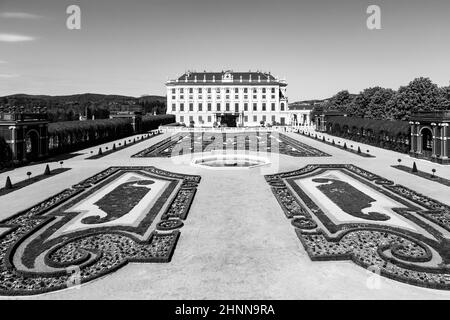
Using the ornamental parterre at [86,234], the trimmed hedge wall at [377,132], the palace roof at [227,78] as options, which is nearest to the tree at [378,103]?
the trimmed hedge wall at [377,132]

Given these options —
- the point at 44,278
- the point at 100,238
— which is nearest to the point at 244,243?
the point at 100,238

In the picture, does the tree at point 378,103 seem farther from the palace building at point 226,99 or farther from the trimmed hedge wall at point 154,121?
the trimmed hedge wall at point 154,121

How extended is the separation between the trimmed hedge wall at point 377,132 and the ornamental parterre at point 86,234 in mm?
31792

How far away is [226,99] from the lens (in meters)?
122

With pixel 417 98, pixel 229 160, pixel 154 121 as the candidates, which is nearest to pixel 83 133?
pixel 229 160

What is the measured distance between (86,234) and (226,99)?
10944 centimetres

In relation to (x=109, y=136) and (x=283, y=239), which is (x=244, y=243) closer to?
(x=283, y=239)

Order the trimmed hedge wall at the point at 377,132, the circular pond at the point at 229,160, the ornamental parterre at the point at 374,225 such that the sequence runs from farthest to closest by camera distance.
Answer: the trimmed hedge wall at the point at 377,132
the circular pond at the point at 229,160
the ornamental parterre at the point at 374,225

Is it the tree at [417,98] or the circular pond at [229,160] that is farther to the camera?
the tree at [417,98]

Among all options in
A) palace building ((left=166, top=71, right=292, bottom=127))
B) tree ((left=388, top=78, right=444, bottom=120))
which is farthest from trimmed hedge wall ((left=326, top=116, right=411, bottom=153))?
palace building ((left=166, top=71, right=292, bottom=127))

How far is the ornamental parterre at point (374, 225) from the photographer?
12.5 m

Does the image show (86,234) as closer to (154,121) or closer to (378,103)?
(154,121)

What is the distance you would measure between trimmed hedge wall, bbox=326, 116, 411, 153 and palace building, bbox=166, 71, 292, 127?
162 feet

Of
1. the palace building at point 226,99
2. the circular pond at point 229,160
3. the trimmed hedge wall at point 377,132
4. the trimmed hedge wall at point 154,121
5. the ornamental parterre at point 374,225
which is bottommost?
the ornamental parterre at point 374,225
